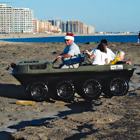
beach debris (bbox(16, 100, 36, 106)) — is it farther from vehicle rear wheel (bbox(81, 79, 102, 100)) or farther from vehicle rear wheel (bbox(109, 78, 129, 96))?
vehicle rear wheel (bbox(109, 78, 129, 96))

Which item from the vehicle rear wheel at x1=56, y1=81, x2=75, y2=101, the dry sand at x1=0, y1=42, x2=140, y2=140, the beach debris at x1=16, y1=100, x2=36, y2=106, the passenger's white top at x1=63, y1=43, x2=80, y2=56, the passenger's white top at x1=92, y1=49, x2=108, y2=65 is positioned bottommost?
the dry sand at x1=0, y1=42, x2=140, y2=140

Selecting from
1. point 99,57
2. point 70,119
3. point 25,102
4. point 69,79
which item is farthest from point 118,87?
point 70,119

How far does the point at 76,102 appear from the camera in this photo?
14148mm

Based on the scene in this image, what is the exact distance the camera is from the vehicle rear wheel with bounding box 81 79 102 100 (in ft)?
46.6

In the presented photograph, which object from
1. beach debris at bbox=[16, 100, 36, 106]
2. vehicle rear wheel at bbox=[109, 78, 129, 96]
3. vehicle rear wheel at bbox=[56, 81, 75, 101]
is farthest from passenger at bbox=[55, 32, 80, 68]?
beach debris at bbox=[16, 100, 36, 106]

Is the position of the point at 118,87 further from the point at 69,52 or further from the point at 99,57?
the point at 69,52

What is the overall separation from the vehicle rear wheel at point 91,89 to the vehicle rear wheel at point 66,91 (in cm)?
34

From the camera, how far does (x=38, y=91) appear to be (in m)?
14.0

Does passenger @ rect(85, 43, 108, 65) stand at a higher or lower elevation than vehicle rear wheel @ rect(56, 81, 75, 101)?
higher

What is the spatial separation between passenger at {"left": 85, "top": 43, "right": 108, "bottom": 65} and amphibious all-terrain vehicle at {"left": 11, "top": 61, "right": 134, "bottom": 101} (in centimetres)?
30

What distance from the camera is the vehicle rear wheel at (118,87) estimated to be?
14.5 meters

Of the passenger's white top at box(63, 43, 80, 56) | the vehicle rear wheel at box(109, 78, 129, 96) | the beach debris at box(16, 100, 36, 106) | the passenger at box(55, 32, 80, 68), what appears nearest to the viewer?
the beach debris at box(16, 100, 36, 106)

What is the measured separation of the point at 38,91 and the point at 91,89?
146 cm

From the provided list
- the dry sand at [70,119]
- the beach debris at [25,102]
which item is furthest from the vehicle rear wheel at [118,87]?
the beach debris at [25,102]
